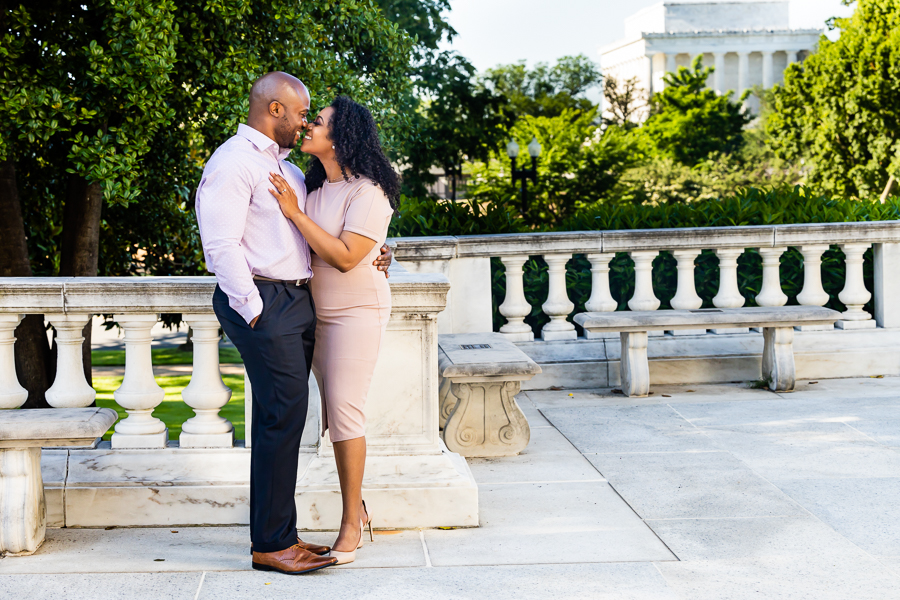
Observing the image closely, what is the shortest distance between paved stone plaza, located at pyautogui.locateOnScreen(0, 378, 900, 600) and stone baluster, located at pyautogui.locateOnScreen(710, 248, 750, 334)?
187cm

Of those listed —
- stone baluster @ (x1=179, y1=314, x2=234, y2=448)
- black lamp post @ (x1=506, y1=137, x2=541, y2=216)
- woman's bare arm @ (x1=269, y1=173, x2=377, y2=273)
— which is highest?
black lamp post @ (x1=506, y1=137, x2=541, y2=216)

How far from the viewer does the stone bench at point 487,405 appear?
18.2ft

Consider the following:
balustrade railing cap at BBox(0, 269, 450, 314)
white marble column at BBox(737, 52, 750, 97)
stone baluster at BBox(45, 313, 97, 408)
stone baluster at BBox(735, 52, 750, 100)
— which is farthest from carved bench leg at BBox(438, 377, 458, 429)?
white marble column at BBox(737, 52, 750, 97)

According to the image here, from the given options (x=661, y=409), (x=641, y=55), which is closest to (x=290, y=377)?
(x=661, y=409)

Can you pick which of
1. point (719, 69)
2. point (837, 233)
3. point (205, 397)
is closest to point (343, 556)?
point (205, 397)

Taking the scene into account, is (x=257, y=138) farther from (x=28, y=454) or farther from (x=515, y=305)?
(x=515, y=305)

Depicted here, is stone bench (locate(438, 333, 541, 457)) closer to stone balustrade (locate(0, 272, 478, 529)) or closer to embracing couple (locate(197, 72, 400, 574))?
stone balustrade (locate(0, 272, 478, 529))

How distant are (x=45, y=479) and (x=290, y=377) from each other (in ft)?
4.96

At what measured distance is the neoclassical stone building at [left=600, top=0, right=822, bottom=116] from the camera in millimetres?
99875

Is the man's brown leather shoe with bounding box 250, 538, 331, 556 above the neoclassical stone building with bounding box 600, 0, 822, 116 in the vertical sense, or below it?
below

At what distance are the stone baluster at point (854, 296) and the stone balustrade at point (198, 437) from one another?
192 inches

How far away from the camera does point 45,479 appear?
14.2ft

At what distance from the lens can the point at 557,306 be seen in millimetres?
7711

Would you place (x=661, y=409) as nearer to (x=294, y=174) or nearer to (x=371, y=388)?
(x=371, y=388)
